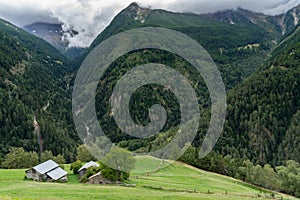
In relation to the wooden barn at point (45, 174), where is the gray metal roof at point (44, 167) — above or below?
above

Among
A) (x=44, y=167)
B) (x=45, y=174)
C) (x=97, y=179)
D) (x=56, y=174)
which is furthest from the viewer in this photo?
(x=44, y=167)

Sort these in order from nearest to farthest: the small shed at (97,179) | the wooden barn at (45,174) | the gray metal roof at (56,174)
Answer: the small shed at (97,179)
the wooden barn at (45,174)
the gray metal roof at (56,174)

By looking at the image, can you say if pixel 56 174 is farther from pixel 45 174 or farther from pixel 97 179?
pixel 97 179

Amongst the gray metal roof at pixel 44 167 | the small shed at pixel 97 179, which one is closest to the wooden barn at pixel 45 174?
the gray metal roof at pixel 44 167

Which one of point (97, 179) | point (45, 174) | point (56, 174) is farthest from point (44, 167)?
point (97, 179)

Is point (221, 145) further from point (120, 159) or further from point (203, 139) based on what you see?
point (120, 159)

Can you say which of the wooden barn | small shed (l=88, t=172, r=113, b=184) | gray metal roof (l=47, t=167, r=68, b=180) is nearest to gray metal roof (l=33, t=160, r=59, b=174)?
the wooden barn

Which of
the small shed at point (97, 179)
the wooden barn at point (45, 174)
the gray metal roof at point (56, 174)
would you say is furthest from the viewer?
the gray metal roof at point (56, 174)

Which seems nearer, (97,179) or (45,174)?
(97,179)

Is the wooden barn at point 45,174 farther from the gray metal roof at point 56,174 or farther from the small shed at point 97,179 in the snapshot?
the small shed at point 97,179

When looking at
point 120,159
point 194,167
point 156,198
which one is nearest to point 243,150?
point 194,167

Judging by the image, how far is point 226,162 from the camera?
112 meters

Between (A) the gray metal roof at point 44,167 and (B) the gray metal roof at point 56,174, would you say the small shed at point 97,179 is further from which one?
(A) the gray metal roof at point 44,167

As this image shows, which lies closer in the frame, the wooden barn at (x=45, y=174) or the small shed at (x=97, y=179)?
the small shed at (x=97, y=179)
